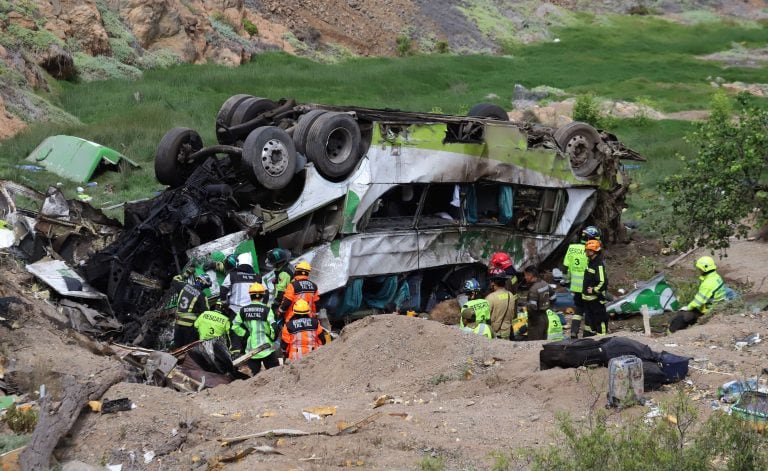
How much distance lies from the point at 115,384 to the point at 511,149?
7078 millimetres

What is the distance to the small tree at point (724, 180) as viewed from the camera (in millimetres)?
12695

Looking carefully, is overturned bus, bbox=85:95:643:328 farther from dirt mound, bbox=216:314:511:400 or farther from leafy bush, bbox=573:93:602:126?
leafy bush, bbox=573:93:602:126

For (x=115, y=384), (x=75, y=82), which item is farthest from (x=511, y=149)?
(x=75, y=82)

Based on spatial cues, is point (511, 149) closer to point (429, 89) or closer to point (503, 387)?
point (503, 387)

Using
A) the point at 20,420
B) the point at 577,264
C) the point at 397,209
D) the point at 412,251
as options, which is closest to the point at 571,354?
the point at 20,420

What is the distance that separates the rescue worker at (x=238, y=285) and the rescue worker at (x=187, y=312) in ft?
1.24

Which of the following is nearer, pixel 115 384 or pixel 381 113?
pixel 115 384

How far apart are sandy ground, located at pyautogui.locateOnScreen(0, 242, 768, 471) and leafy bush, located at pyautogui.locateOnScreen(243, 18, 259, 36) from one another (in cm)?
3139

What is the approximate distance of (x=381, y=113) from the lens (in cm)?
1283

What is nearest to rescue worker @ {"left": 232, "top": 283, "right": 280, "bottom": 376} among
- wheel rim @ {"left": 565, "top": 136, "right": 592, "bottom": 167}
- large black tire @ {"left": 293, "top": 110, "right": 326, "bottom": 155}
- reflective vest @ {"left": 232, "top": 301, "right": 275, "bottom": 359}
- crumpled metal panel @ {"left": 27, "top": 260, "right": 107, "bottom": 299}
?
reflective vest @ {"left": 232, "top": 301, "right": 275, "bottom": 359}

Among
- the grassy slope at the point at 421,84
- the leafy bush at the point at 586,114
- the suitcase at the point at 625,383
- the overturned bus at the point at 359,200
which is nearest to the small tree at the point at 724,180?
the overturned bus at the point at 359,200

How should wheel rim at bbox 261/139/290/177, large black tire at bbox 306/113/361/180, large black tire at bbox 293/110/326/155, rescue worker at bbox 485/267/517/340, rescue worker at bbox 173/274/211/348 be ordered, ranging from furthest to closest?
large black tire at bbox 293/110/326/155
large black tire at bbox 306/113/361/180
wheel rim at bbox 261/139/290/177
rescue worker at bbox 485/267/517/340
rescue worker at bbox 173/274/211/348

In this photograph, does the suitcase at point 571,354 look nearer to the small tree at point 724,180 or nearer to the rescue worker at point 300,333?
the rescue worker at point 300,333

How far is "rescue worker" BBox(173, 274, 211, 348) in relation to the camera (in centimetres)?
1084
